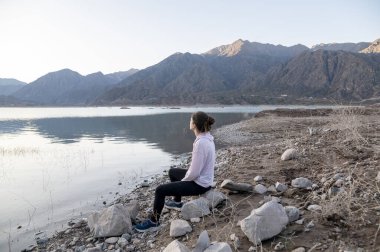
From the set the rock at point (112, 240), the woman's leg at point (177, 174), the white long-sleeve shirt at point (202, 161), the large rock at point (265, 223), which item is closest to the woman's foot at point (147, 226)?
the rock at point (112, 240)

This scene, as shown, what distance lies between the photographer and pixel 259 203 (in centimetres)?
680

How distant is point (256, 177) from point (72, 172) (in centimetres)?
1188

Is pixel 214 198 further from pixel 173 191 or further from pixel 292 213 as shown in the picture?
pixel 292 213

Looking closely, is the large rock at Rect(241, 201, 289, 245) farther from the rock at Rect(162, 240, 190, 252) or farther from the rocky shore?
the rock at Rect(162, 240, 190, 252)

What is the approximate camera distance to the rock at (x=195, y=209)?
6.75 m

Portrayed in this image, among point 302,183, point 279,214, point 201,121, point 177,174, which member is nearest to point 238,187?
point 302,183

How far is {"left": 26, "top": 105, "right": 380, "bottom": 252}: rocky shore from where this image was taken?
17.1ft

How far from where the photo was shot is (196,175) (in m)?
7.05

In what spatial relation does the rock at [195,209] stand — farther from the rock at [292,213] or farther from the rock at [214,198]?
the rock at [292,213]

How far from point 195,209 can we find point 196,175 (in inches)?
26.5

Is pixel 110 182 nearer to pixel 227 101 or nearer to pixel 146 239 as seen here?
pixel 146 239

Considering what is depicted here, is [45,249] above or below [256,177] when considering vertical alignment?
below

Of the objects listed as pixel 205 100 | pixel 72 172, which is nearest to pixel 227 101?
pixel 205 100

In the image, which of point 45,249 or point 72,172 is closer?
point 45,249
